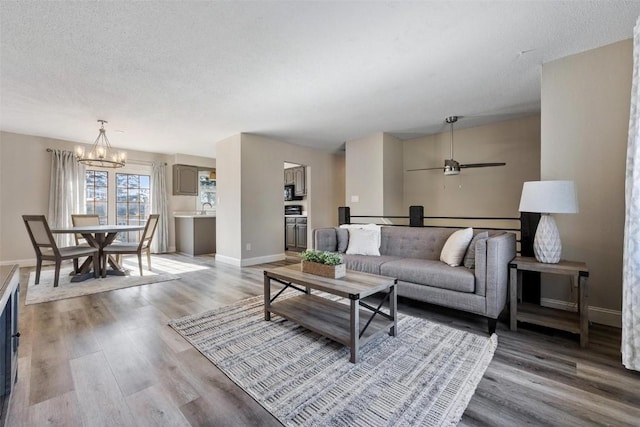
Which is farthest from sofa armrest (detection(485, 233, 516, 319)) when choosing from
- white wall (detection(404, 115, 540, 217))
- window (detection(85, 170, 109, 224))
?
window (detection(85, 170, 109, 224))

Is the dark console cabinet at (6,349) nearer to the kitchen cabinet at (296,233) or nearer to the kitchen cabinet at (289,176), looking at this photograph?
the kitchen cabinet at (296,233)

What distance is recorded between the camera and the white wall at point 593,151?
2393mm

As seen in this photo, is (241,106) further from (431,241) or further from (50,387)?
(50,387)

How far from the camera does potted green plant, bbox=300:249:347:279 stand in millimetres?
2180

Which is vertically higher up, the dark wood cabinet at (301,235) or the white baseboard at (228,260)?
the dark wood cabinet at (301,235)

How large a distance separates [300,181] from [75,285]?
4376 mm

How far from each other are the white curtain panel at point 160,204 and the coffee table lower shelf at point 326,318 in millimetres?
5275

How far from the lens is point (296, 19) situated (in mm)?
2012

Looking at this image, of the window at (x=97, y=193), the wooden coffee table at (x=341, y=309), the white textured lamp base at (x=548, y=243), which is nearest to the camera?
the wooden coffee table at (x=341, y=309)

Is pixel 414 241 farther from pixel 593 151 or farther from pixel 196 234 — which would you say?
pixel 196 234

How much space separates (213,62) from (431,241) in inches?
116

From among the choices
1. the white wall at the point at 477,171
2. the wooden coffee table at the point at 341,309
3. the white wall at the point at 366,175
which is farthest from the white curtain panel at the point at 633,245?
the white wall at the point at 366,175

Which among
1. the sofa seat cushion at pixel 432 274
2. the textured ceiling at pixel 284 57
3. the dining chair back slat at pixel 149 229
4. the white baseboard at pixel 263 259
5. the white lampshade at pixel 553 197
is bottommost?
the white baseboard at pixel 263 259

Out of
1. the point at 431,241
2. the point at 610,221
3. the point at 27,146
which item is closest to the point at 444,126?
the point at 431,241
